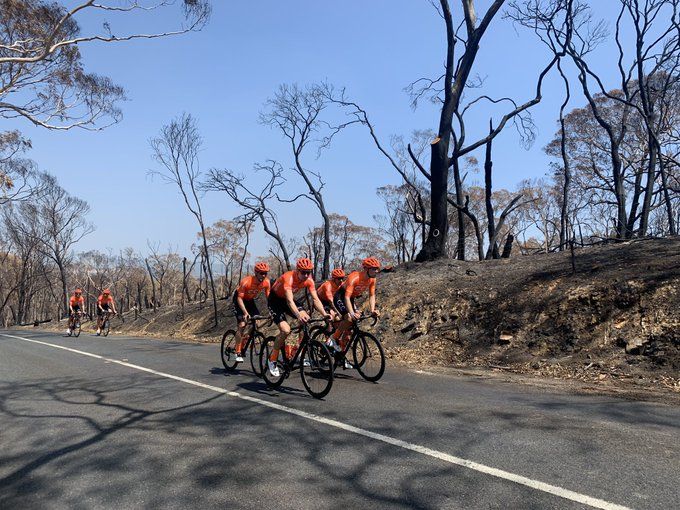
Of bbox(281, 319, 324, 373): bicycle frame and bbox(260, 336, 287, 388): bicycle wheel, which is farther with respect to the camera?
bbox(260, 336, 287, 388): bicycle wheel

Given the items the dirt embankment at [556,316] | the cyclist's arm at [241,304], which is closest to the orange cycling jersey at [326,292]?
the cyclist's arm at [241,304]

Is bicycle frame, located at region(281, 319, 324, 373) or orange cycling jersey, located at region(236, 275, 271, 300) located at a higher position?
orange cycling jersey, located at region(236, 275, 271, 300)

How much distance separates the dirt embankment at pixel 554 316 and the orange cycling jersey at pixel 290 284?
4.24 m

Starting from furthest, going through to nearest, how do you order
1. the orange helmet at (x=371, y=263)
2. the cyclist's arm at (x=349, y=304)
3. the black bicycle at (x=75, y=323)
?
→ the black bicycle at (x=75, y=323) < the orange helmet at (x=371, y=263) < the cyclist's arm at (x=349, y=304)

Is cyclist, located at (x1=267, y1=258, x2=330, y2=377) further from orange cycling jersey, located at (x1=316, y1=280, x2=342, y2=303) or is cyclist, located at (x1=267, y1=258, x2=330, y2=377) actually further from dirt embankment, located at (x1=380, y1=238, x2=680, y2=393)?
dirt embankment, located at (x1=380, y1=238, x2=680, y2=393)

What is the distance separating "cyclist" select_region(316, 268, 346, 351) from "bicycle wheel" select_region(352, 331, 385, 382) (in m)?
0.38

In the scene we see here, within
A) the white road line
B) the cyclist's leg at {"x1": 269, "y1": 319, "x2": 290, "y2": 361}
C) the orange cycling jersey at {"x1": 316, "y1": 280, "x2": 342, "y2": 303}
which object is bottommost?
the white road line

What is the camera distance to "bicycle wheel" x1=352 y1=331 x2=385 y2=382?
7.91 metres

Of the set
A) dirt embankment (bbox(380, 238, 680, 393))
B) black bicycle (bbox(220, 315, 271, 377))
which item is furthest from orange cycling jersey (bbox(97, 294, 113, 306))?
black bicycle (bbox(220, 315, 271, 377))

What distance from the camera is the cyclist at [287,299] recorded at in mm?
7320

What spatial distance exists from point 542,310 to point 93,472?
928 cm

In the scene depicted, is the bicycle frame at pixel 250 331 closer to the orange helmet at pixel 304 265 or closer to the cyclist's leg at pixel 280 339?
the cyclist's leg at pixel 280 339

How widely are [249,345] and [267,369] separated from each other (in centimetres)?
182

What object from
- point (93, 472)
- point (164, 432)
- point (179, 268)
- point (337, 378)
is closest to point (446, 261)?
point (337, 378)
